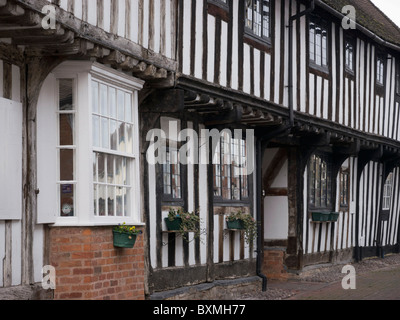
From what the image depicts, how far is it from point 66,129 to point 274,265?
7.82m

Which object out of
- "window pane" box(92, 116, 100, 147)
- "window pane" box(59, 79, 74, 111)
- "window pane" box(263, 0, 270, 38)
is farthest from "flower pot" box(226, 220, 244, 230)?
"window pane" box(59, 79, 74, 111)

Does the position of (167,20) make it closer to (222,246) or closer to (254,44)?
(254,44)

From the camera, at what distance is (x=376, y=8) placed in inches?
942

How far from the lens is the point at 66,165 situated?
835cm

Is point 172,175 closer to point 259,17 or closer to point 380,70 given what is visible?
point 259,17

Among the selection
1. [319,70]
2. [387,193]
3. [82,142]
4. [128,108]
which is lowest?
[387,193]

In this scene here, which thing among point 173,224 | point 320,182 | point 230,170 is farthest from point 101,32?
point 320,182

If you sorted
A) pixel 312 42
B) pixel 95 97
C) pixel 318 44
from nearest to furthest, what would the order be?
pixel 95 97 < pixel 312 42 < pixel 318 44

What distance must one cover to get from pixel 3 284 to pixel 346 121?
32.9 ft

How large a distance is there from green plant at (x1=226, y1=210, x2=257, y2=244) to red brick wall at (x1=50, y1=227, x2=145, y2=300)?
3.97m

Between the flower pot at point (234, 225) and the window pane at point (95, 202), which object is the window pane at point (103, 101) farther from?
the flower pot at point (234, 225)

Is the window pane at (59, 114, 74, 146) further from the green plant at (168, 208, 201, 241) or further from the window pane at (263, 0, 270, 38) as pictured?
the window pane at (263, 0, 270, 38)

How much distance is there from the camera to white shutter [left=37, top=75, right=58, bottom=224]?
26.5 feet

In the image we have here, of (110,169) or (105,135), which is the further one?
(110,169)
